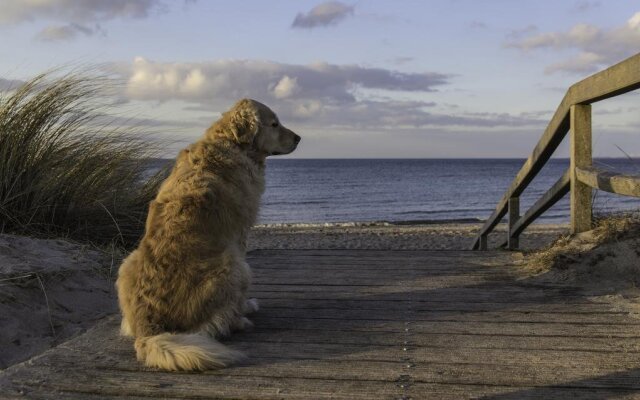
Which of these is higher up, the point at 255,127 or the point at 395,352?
the point at 255,127

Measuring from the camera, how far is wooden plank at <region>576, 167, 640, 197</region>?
3.76 metres

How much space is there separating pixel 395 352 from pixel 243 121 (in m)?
1.86

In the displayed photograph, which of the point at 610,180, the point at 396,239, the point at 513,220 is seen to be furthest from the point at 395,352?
the point at 396,239

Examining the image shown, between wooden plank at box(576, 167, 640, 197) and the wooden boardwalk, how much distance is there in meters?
0.76

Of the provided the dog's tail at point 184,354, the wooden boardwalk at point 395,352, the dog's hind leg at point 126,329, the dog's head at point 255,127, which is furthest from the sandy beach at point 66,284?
the dog's head at point 255,127

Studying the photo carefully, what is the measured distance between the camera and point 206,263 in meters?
3.18

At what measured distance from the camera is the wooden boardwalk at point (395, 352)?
2400 mm

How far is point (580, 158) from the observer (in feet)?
16.8

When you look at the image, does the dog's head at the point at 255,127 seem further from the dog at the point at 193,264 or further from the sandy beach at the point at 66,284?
the sandy beach at the point at 66,284

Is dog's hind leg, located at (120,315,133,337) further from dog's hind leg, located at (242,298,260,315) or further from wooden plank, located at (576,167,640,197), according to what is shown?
wooden plank, located at (576,167,640,197)

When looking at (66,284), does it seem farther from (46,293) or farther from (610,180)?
(610,180)

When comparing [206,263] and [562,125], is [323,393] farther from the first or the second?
[562,125]

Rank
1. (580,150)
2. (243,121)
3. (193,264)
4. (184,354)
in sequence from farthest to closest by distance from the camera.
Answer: (580,150) < (243,121) < (193,264) < (184,354)

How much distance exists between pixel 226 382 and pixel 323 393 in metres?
0.43
